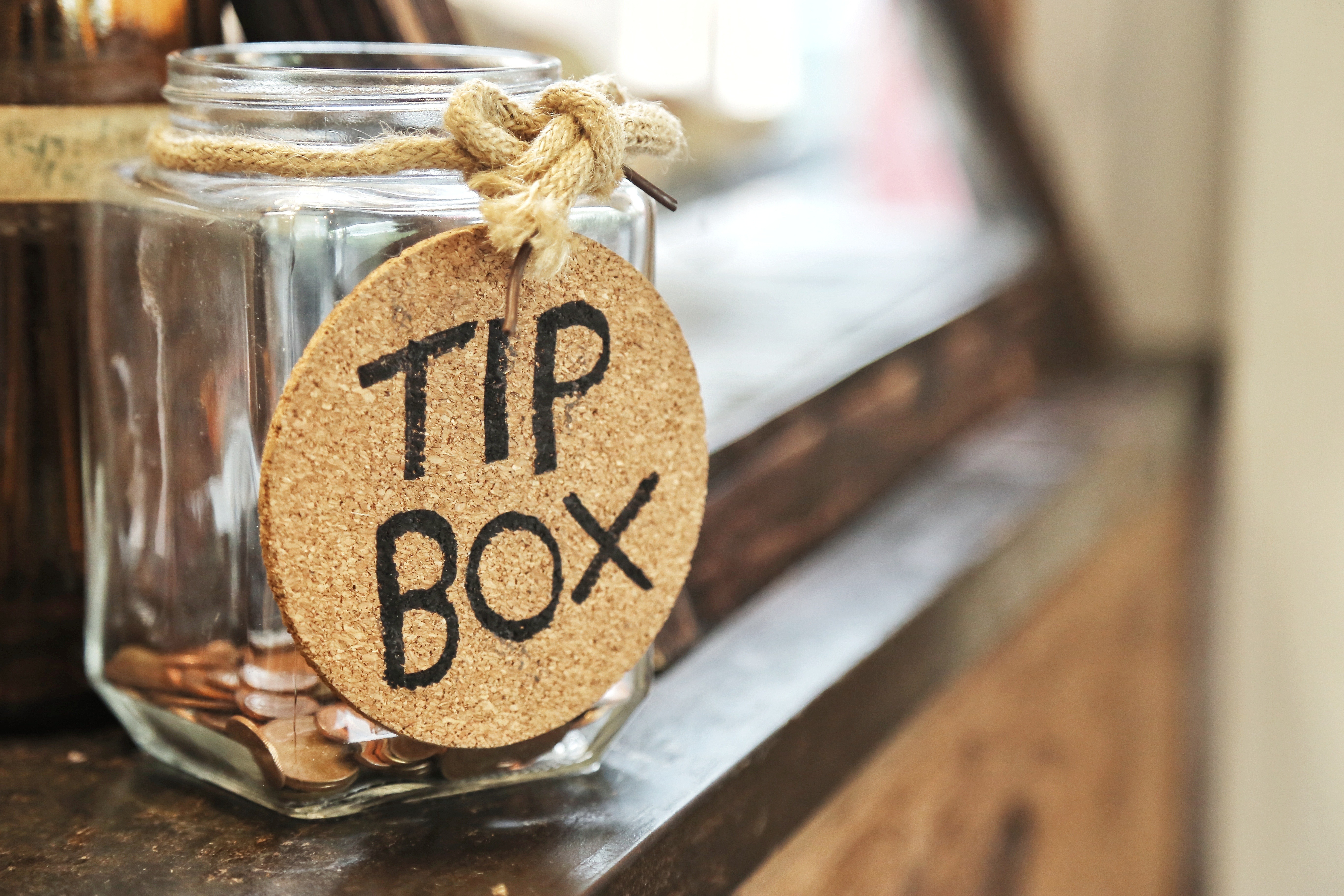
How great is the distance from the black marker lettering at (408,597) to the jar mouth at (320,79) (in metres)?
0.12

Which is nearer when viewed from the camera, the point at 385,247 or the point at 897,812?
the point at 385,247

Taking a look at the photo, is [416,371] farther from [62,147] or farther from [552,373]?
[62,147]

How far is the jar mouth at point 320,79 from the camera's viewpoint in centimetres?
34

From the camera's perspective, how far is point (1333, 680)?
40.1 inches

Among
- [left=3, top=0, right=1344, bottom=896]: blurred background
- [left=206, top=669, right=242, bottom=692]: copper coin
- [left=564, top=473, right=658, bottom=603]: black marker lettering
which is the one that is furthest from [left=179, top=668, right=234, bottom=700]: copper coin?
[left=3, top=0, right=1344, bottom=896]: blurred background

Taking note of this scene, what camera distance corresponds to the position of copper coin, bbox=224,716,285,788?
0.34 metres

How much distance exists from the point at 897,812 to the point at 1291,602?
62 cm

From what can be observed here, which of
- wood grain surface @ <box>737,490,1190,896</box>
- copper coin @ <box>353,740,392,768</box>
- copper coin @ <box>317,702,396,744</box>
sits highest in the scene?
copper coin @ <box>317,702,396,744</box>

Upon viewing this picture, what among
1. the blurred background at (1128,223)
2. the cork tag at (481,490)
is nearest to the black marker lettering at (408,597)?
the cork tag at (481,490)

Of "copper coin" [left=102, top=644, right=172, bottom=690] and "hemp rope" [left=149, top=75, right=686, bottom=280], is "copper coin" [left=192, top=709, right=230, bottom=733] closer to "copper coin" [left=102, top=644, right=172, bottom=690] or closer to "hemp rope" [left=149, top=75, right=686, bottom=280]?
"copper coin" [left=102, top=644, right=172, bottom=690]

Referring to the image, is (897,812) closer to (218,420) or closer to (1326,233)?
(218,420)

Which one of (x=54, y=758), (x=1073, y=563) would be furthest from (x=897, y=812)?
(x=54, y=758)

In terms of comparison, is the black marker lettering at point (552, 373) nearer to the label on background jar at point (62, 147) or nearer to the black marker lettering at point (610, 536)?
the black marker lettering at point (610, 536)

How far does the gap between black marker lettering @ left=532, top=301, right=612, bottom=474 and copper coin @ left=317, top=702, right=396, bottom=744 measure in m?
0.08
